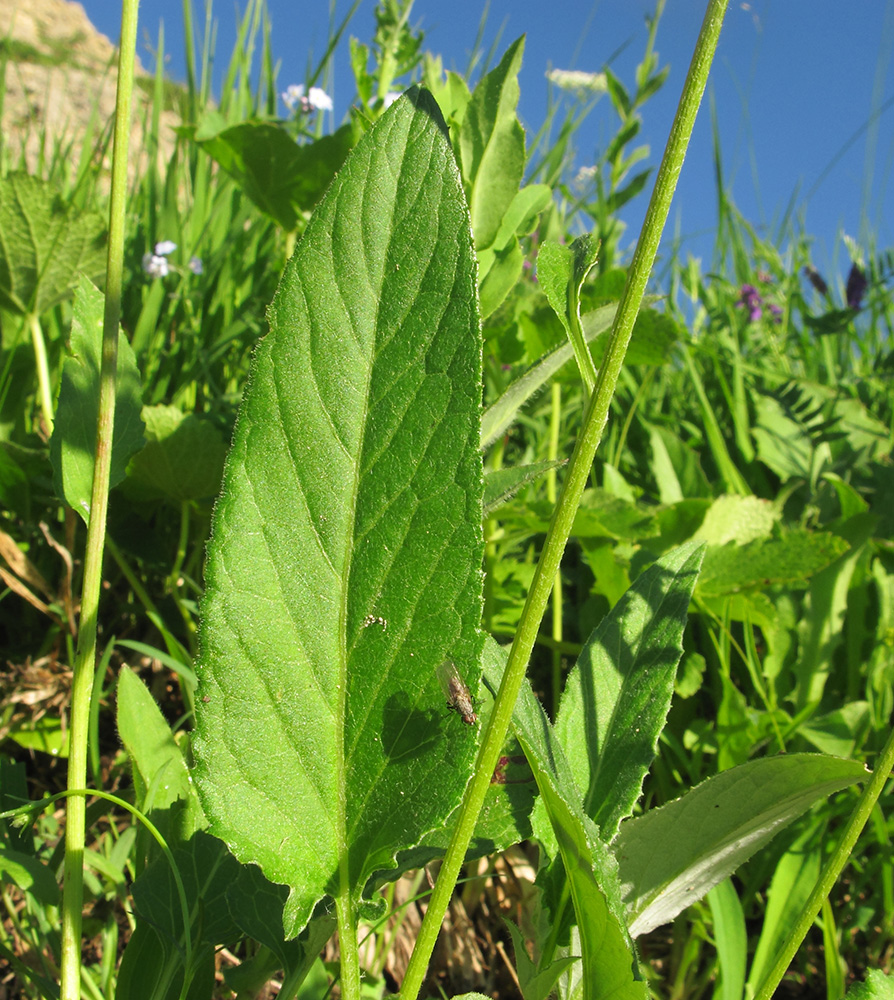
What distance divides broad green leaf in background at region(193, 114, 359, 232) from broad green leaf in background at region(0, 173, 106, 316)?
0.27 metres

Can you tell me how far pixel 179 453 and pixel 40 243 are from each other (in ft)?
1.54

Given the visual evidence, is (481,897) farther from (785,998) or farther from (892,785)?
(892,785)

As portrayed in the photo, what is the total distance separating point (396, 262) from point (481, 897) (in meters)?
1.01

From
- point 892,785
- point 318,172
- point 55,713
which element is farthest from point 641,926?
point 318,172

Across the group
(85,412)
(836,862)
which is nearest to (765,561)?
(836,862)

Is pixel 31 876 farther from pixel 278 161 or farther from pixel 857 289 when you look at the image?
pixel 857 289

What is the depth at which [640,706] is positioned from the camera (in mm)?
793

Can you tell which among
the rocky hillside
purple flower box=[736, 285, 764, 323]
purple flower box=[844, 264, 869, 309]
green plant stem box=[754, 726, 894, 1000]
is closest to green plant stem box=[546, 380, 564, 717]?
green plant stem box=[754, 726, 894, 1000]

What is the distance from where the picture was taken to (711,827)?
73 cm

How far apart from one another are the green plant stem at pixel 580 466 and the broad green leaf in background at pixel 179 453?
898 mm

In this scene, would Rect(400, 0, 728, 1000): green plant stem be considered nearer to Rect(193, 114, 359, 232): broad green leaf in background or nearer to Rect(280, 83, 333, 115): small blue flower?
Rect(193, 114, 359, 232): broad green leaf in background

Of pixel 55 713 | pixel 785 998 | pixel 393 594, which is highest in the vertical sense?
pixel 393 594

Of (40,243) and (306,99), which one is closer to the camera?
(40,243)

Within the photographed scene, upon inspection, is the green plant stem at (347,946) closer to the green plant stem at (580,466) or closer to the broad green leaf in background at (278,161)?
the green plant stem at (580,466)
